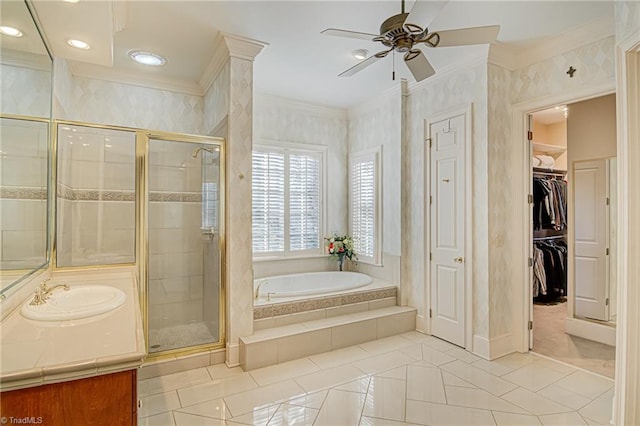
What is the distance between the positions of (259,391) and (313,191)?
9.64 feet

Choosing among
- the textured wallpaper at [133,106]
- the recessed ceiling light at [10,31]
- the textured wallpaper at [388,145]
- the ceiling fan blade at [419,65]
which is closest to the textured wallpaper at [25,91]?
the recessed ceiling light at [10,31]

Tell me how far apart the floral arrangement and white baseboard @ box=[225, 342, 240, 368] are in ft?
6.96

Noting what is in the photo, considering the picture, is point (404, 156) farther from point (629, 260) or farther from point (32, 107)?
point (32, 107)

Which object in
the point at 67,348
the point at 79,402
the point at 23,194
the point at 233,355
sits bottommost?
the point at 233,355

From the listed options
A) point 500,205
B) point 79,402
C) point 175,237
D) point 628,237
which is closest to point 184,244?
point 175,237

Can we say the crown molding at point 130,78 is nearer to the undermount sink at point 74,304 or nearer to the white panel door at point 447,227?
the undermount sink at point 74,304

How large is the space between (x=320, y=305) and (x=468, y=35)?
2.75m

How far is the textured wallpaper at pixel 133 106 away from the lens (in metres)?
3.53

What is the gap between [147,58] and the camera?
3338 mm

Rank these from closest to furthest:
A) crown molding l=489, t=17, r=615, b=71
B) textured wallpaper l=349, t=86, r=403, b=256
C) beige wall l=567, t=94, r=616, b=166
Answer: crown molding l=489, t=17, r=615, b=71 < beige wall l=567, t=94, r=616, b=166 < textured wallpaper l=349, t=86, r=403, b=256

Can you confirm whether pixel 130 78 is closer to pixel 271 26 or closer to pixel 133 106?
pixel 133 106

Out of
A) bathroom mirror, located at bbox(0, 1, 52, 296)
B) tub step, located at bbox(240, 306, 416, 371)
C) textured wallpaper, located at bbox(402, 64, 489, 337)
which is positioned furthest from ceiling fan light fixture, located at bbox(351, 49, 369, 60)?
tub step, located at bbox(240, 306, 416, 371)

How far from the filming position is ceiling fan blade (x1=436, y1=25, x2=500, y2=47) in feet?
6.65

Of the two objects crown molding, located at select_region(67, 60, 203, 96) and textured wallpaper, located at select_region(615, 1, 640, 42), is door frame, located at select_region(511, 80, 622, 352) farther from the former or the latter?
crown molding, located at select_region(67, 60, 203, 96)
